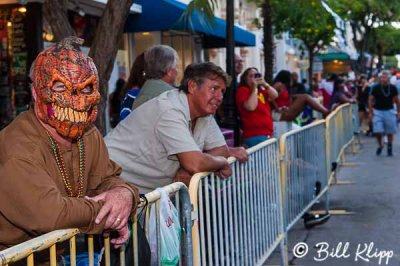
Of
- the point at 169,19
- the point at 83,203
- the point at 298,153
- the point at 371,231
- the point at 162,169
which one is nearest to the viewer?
the point at 83,203

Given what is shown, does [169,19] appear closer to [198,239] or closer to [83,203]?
[198,239]

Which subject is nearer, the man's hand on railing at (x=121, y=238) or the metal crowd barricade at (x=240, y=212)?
the man's hand on railing at (x=121, y=238)

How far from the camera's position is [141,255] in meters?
3.41

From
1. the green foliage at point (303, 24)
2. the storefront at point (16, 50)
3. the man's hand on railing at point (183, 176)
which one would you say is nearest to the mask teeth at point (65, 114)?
the man's hand on railing at point (183, 176)

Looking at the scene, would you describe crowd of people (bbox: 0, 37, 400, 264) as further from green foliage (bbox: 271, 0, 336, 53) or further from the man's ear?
green foliage (bbox: 271, 0, 336, 53)

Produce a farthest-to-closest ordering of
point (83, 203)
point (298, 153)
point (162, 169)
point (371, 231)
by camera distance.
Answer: point (371, 231) → point (298, 153) → point (162, 169) → point (83, 203)

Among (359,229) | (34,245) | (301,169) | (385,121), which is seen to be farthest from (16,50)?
(385,121)

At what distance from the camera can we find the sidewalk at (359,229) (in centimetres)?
721

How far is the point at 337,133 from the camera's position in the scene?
41.9ft

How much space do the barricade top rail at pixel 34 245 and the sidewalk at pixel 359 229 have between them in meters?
4.58

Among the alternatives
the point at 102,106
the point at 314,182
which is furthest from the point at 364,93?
the point at 102,106

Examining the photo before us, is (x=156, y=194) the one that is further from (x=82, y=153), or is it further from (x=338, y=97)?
(x=338, y=97)

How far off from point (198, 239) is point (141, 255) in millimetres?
1004

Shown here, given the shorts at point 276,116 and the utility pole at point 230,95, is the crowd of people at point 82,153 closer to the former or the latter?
the utility pole at point 230,95
